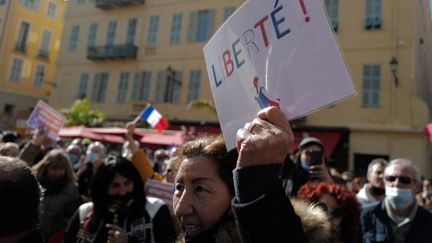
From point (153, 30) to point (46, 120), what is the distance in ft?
57.5

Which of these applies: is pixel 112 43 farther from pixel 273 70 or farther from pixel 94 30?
pixel 273 70

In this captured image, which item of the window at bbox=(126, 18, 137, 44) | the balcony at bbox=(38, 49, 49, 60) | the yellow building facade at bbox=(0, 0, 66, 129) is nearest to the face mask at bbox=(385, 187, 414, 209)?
the window at bbox=(126, 18, 137, 44)

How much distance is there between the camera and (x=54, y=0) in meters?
33.9

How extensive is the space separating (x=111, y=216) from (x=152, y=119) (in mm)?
6487

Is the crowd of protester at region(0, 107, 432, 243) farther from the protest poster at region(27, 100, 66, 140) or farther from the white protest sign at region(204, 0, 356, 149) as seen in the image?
the protest poster at region(27, 100, 66, 140)

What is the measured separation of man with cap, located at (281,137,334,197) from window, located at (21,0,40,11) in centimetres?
3293

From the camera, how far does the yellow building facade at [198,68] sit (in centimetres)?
1573

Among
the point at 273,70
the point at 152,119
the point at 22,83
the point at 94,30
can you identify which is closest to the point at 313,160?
the point at 273,70

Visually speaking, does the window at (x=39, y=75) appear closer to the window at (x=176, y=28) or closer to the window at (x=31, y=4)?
the window at (x=31, y=4)

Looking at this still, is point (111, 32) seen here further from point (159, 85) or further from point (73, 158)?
point (73, 158)

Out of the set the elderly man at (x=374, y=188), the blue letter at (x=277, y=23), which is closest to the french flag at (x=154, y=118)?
the elderly man at (x=374, y=188)

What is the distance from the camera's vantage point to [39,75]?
108ft

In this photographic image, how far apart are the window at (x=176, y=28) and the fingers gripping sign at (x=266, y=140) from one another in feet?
69.9

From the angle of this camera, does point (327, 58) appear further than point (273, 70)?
No
